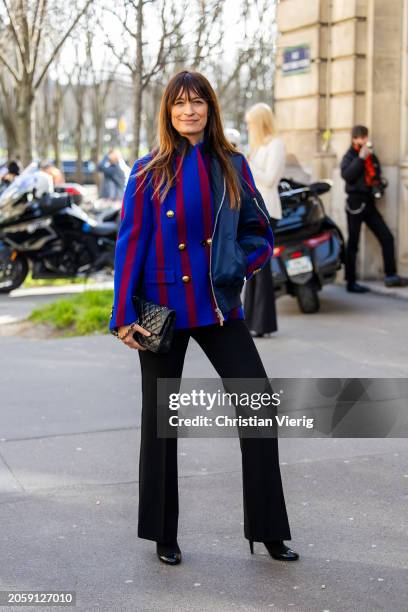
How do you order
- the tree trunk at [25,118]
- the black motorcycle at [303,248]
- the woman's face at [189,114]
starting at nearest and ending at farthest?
the woman's face at [189,114], the black motorcycle at [303,248], the tree trunk at [25,118]

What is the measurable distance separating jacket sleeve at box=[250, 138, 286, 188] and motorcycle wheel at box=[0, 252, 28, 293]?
5.49 metres

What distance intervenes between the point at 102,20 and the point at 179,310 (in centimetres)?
1139

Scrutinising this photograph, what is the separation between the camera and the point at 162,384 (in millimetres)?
4324

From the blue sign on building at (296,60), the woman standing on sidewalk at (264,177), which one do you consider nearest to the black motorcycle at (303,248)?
the woman standing on sidewalk at (264,177)

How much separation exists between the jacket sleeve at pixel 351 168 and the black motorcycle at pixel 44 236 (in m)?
3.35

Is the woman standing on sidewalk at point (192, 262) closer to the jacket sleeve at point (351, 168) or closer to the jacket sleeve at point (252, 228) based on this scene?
the jacket sleeve at point (252, 228)

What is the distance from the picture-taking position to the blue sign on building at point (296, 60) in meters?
13.1

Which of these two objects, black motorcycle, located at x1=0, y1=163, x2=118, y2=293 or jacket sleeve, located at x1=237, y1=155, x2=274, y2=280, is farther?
black motorcycle, located at x1=0, y1=163, x2=118, y2=293

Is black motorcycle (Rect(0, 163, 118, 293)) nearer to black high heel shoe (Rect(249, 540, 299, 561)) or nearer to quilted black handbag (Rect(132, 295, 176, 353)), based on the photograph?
quilted black handbag (Rect(132, 295, 176, 353))

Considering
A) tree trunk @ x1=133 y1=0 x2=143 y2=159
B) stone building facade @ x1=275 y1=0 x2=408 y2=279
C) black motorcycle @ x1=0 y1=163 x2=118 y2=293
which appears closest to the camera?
tree trunk @ x1=133 y1=0 x2=143 y2=159

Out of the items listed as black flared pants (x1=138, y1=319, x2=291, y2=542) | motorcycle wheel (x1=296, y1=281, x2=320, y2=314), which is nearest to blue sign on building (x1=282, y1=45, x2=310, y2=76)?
motorcycle wheel (x1=296, y1=281, x2=320, y2=314)

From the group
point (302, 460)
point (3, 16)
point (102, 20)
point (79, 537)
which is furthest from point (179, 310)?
point (3, 16)

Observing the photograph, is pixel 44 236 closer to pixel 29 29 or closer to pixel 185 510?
pixel 29 29

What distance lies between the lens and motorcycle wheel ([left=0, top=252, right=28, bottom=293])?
13.6 m
